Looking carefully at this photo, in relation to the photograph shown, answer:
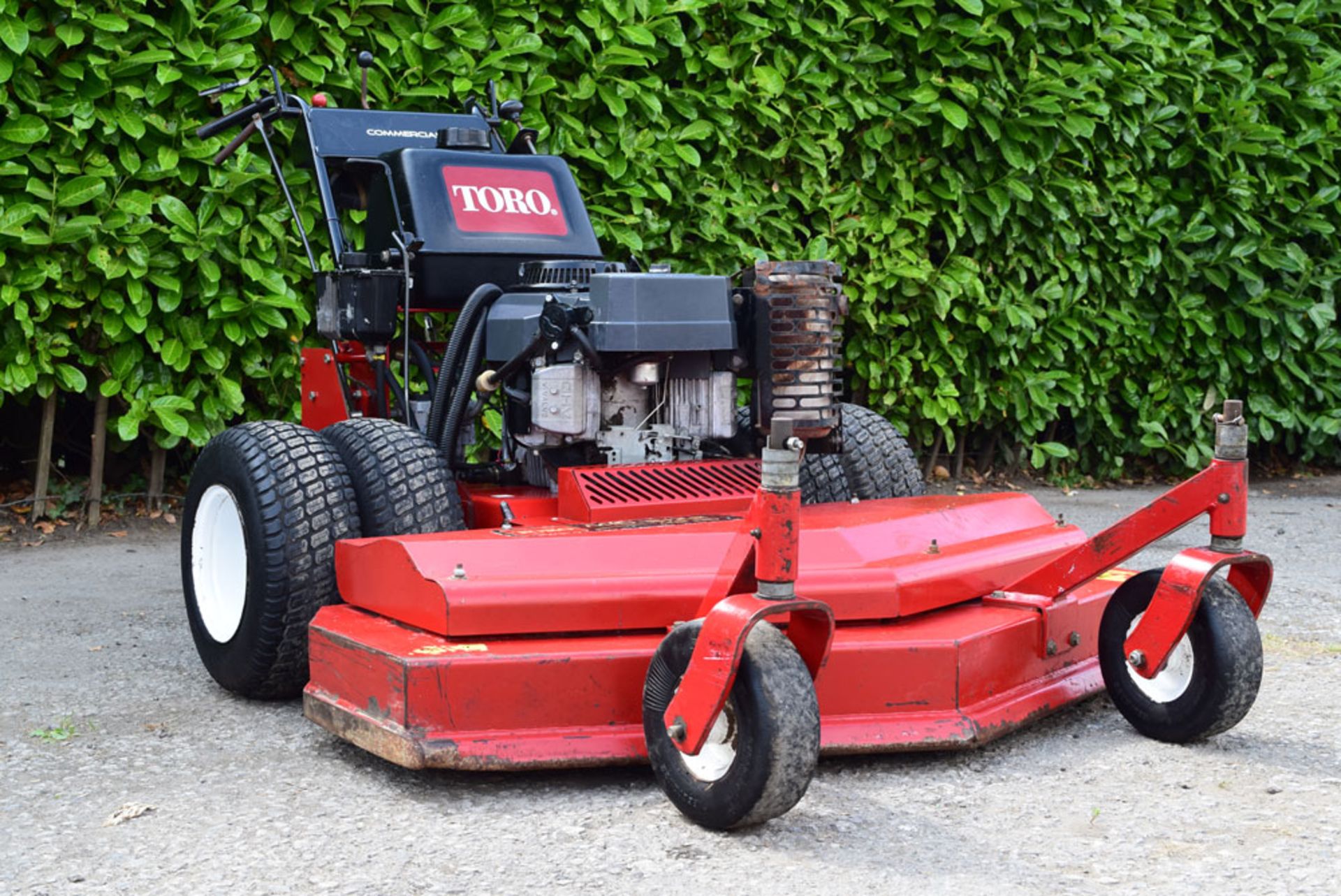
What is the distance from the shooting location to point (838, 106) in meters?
7.19

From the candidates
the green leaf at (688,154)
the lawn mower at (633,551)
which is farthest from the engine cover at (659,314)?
the green leaf at (688,154)

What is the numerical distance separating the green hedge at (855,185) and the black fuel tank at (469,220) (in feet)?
5.02

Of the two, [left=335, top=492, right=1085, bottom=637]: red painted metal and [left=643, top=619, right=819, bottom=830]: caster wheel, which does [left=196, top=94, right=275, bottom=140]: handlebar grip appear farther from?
[left=643, top=619, right=819, bottom=830]: caster wheel

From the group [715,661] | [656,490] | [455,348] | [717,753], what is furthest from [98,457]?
[715,661]

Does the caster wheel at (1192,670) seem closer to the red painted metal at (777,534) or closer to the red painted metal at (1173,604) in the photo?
the red painted metal at (1173,604)

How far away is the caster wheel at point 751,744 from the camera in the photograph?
2811mm

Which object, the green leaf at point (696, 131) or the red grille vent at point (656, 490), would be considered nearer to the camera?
the red grille vent at point (656, 490)

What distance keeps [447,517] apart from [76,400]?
3470mm

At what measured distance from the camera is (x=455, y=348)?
4336mm

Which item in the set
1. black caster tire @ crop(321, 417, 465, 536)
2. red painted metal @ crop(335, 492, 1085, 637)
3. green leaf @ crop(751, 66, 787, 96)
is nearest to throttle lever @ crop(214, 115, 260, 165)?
black caster tire @ crop(321, 417, 465, 536)

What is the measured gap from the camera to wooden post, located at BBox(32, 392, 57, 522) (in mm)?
6101

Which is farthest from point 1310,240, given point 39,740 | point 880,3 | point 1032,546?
point 39,740

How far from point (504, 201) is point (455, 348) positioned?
65 centimetres

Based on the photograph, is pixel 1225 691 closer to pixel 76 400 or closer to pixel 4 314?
pixel 4 314
